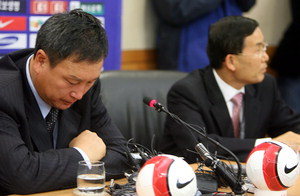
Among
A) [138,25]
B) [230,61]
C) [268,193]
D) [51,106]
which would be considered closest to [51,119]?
A: [51,106]

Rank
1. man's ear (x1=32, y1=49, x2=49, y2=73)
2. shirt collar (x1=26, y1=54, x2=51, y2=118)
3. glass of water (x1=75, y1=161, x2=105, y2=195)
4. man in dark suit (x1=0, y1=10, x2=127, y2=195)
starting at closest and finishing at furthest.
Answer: glass of water (x1=75, y1=161, x2=105, y2=195) → man in dark suit (x1=0, y1=10, x2=127, y2=195) → man's ear (x1=32, y1=49, x2=49, y2=73) → shirt collar (x1=26, y1=54, x2=51, y2=118)

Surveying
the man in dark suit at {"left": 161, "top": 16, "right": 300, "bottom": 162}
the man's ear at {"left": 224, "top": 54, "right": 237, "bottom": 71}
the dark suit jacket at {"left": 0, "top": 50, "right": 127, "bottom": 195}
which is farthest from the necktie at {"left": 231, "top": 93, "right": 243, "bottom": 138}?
the dark suit jacket at {"left": 0, "top": 50, "right": 127, "bottom": 195}

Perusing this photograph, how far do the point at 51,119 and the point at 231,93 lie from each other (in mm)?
1192

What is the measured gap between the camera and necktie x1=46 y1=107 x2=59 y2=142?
7.88ft

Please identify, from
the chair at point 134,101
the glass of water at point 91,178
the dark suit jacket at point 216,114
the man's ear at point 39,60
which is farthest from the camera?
the chair at point 134,101

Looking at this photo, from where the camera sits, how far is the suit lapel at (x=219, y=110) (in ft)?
10.3

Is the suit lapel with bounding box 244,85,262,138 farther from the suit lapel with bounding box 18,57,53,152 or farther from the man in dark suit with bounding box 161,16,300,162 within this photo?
the suit lapel with bounding box 18,57,53,152

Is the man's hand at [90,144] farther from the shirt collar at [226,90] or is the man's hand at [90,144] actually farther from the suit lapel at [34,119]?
the shirt collar at [226,90]

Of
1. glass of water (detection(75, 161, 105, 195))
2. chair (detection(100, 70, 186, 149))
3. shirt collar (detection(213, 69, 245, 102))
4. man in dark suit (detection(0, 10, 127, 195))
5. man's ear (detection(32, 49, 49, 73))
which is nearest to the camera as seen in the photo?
glass of water (detection(75, 161, 105, 195))

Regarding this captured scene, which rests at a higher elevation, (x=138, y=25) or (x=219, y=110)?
(x=138, y=25)

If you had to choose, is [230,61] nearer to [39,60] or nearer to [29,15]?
[29,15]

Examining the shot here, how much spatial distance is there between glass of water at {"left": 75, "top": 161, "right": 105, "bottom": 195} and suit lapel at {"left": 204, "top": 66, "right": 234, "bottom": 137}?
126cm

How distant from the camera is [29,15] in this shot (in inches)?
139

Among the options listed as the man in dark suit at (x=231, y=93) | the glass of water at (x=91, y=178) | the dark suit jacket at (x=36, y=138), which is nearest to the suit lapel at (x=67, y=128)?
the dark suit jacket at (x=36, y=138)
